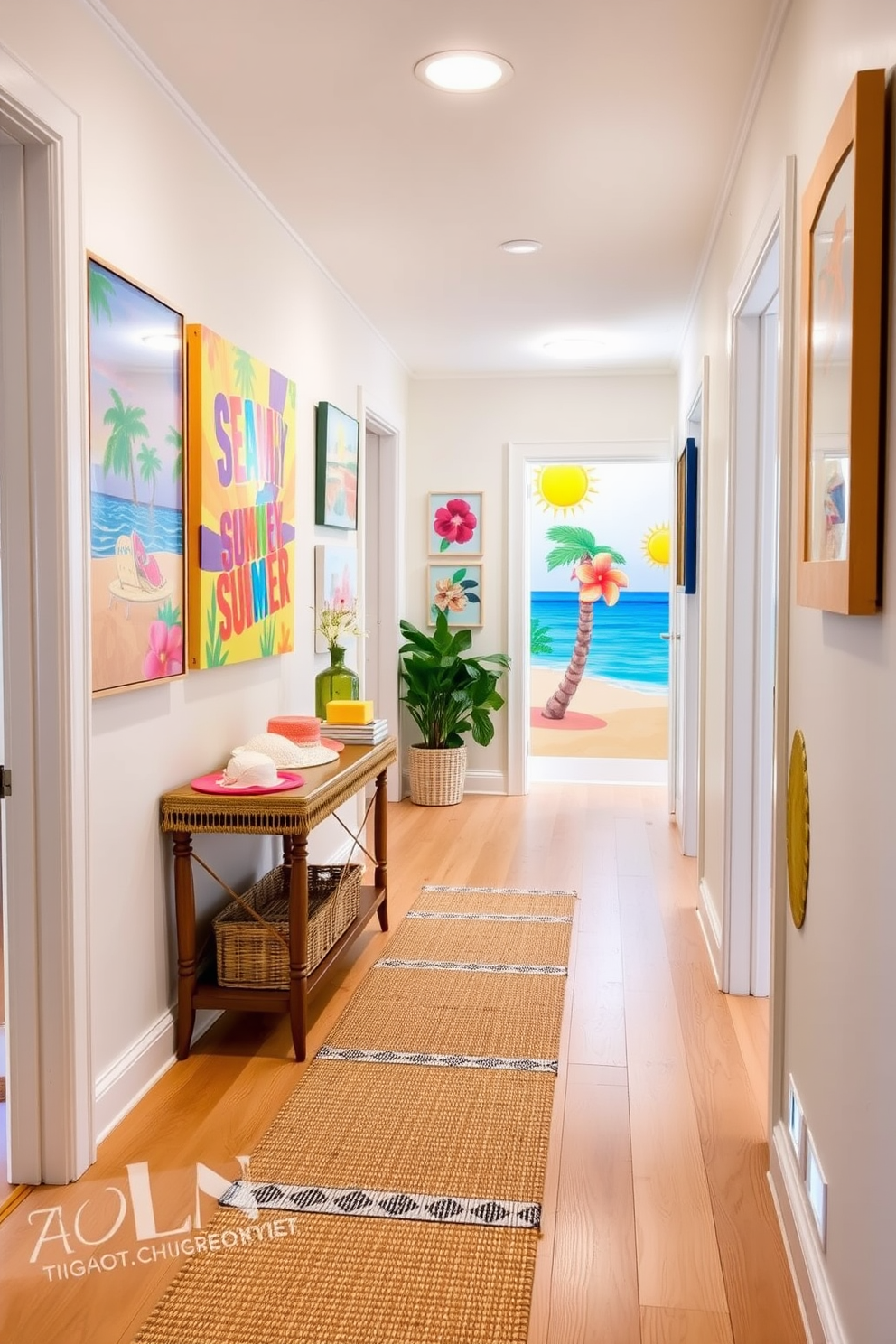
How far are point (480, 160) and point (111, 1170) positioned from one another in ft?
9.22

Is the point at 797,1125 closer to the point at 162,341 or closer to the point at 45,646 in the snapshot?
the point at 45,646

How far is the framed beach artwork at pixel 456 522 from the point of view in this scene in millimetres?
6629

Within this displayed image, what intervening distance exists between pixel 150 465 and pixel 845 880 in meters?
1.82

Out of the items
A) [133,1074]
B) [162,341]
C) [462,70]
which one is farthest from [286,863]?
[462,70]

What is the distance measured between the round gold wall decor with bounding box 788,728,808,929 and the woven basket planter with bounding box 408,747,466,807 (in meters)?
4.15

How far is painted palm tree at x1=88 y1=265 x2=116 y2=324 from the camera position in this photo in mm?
2365

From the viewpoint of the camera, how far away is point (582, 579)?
9.48 metres

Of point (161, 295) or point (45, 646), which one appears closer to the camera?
point (45, 646)

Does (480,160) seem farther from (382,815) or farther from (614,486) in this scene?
(614,486)

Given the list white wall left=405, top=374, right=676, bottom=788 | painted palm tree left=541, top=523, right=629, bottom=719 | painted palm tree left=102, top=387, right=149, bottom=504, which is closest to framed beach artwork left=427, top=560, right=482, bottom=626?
white wall left=405, top=374, right=676, bottom=788

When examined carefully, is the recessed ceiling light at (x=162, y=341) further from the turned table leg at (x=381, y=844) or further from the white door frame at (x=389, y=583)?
the white door frame at (x=389, y=583)

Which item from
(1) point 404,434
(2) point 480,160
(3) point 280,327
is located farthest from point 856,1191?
(1) point 404,434

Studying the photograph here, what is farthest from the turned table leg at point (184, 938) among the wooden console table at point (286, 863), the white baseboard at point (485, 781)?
the white baseboard at point (485, 781)

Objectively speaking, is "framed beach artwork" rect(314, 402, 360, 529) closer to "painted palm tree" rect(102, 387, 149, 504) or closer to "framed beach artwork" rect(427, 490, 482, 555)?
"framed beach artwork" rect(427, 490, 482, 555)
